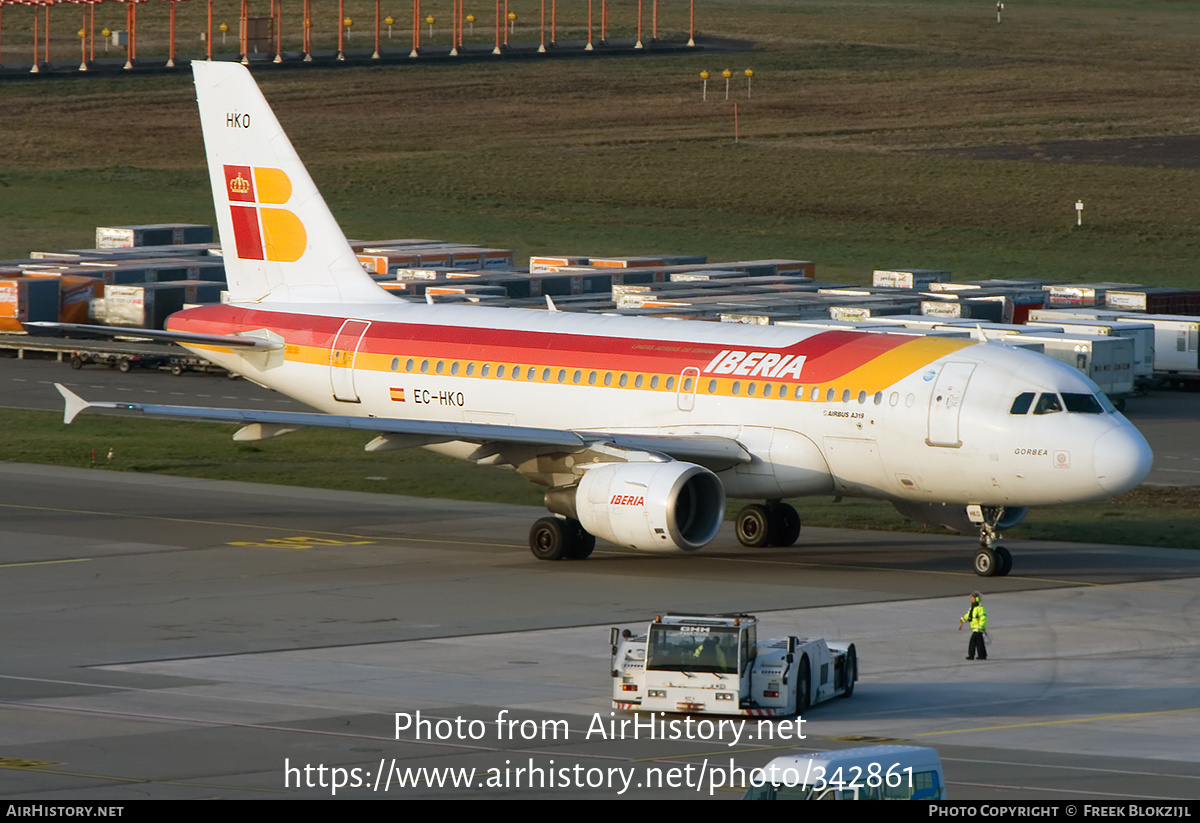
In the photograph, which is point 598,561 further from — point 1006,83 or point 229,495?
point 1006,83

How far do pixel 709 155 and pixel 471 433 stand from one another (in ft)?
314

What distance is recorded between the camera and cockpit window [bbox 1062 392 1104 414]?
4022cm

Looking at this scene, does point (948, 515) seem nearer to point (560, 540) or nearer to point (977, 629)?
point (560, 540)

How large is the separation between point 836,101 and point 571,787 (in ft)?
451

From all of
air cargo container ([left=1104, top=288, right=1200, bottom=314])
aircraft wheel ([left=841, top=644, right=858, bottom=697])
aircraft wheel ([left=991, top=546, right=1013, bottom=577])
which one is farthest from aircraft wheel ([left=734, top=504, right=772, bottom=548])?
air cargo container ([left=1104, top=288, right=1200, bottom=314])

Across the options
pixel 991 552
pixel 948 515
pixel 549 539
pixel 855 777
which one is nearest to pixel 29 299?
Answer: pixel 549 539

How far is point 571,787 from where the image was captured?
2453 centimetres

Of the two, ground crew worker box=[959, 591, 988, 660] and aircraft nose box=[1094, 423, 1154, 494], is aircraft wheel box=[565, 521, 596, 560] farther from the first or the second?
ground crew worker box=[959, 591, 988, 660]

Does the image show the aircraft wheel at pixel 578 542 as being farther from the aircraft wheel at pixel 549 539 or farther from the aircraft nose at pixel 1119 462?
the aircraft nose at pixel 1119 462

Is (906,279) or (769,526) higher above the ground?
(906,279)

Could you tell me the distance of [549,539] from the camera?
43.3 meters

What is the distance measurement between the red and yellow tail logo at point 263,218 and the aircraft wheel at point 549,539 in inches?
437

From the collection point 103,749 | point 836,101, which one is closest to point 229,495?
point 103,749

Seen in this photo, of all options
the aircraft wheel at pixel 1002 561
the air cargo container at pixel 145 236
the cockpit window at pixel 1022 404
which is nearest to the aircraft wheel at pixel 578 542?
the aircraft wheel at pixel 1002 561
